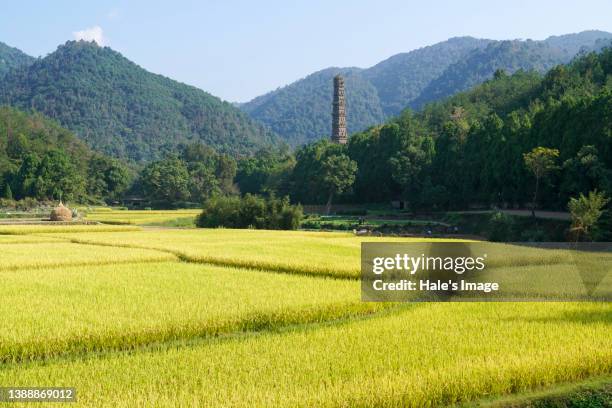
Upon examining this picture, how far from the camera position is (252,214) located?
63625 millimetres

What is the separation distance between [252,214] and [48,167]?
60177 millimetres

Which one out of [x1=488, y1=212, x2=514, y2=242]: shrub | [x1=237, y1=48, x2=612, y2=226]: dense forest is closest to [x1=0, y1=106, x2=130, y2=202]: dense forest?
[x1=237, y1=48, x2=612, y2=226]: dense forest

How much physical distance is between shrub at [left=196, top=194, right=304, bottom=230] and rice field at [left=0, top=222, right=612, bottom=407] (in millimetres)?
38491

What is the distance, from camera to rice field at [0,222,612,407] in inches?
429

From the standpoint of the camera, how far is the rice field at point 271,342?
1090 cm

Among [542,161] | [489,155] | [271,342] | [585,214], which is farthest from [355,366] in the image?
[489,155]

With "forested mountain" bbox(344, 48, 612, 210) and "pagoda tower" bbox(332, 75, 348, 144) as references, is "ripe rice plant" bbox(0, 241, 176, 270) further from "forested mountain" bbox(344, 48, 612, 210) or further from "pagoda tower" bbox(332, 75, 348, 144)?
"pagoda tower" bbox(332, 75, 348, 144)

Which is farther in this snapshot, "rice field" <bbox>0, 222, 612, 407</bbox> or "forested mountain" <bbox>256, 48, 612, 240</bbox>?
"forested mountain" <bbox>256, 48, 612, 240</bbox>

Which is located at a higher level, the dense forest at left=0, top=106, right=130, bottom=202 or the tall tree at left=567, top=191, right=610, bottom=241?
the dense forest at left=0, top=106, right=130, bottom=202

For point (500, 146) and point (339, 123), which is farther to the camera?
point (339, 123)

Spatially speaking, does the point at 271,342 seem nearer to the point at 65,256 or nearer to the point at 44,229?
the point at 65,256

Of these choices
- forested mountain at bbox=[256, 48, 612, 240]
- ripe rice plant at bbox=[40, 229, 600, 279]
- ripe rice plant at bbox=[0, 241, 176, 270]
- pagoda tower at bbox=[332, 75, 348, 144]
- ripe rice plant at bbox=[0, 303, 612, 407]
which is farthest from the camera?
pagoda tower at bbox=[332, 75, 348, 144]

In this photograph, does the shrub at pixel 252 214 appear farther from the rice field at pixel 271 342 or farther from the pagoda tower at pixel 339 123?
the pagoda tower at pixel 339 123

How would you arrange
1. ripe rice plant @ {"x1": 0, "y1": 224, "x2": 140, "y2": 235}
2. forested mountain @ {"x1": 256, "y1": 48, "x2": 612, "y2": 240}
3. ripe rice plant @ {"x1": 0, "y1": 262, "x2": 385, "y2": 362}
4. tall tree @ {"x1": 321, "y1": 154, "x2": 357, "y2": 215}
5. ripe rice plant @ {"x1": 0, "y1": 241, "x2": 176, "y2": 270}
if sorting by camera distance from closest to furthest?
ripe rice plant @ {"x1": 0, "y1": 262, "x2": 385, "y2": 362}
ripe rice plant @ {"x1": 0, "y1": 241, "x2": 176, "y2": 270}
ripe rice plant @ {"x1": 0, "y1": 224, "x2": 140, "y2": 235}
forested mountain @ {"x1": 256, "y1": 48, "x2": 612, "y2": 240}
tall tree @ {"x1": 321, "y1": 154, "x2": 357, "y2": 215}
